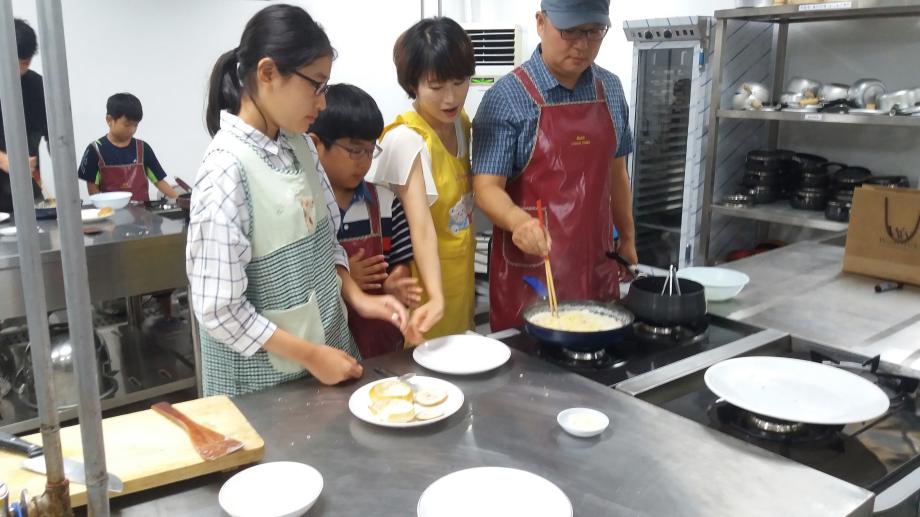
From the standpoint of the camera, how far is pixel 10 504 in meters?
0.73

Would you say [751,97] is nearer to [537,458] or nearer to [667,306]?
[667,306]

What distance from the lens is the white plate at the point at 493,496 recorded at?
0.82 metres

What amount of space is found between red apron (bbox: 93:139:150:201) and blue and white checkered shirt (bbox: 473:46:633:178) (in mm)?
2489

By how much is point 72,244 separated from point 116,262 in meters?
2.00

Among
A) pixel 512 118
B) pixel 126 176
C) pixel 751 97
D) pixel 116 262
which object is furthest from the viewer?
pixel 126 176

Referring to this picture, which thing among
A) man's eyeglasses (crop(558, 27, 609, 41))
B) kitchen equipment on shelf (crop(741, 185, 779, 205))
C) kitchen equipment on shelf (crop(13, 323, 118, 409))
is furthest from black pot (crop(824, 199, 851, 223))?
kitchen equipment on shelf (crop(13, 323, 118, 409))

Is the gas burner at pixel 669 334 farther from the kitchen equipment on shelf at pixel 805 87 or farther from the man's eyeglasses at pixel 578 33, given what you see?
the kitchen equipment on shelf at pixel 805 87

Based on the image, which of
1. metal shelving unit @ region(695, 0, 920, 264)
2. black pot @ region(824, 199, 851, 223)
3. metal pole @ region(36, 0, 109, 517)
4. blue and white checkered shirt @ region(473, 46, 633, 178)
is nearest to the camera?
metal pole @ region(36, 0, 109, 517)

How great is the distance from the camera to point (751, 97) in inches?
121

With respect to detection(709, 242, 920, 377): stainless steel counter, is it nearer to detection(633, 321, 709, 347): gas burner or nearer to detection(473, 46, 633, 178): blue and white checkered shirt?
detection(633, 321, 709, 347): gas burner

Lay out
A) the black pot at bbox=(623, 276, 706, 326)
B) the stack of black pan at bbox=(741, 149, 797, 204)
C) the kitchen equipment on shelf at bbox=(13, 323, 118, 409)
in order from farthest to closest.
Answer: the stack of black pan at bbox=(741, 149, 797, 204), the kitchen equipment on shelf at bbox=(13, 323, 118, 409), the black pot at bbox=(623, 276, 706, 326)

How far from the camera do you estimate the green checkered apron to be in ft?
3.84

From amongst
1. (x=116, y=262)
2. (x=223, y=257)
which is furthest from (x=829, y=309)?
(x=116, y=262)

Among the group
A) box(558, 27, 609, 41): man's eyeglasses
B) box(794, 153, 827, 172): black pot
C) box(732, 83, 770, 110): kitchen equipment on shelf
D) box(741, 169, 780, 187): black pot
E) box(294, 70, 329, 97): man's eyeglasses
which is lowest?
box(741, 169, 780, 187): black pot
